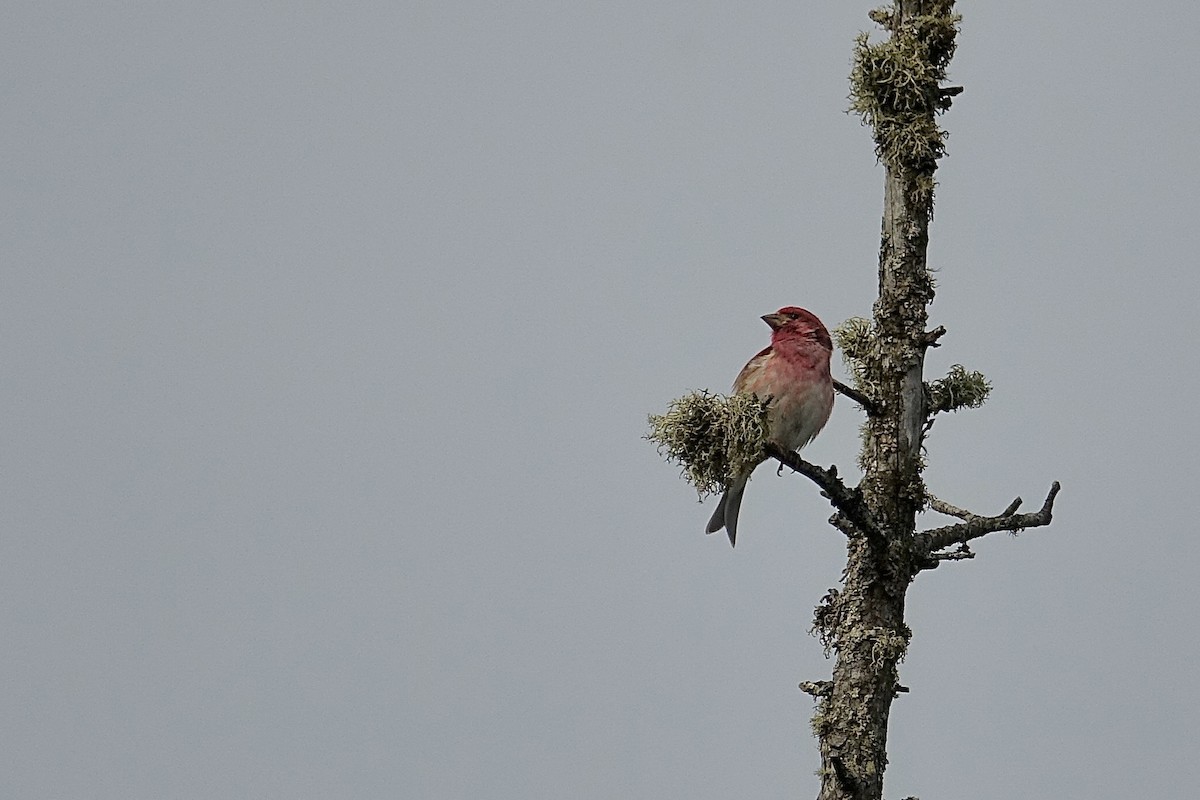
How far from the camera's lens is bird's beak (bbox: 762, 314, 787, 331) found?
619 cm

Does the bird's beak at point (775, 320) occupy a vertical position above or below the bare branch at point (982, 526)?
above

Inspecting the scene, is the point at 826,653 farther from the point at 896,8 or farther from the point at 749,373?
the point at 896,8

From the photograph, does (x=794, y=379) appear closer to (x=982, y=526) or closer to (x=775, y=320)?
(x=775, y=320)

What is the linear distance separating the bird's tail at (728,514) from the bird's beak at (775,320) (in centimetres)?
69

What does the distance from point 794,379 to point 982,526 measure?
93 centimetres

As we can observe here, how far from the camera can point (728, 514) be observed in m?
6.38

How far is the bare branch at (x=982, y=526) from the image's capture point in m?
5.47

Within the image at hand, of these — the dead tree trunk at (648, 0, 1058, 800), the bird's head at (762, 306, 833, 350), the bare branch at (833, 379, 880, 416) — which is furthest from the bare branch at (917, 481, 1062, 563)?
the bird's head at (762, 306, 833, 350)

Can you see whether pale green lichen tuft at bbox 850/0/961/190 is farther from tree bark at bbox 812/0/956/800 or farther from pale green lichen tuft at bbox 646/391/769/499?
pale green lichen tuft at bbox 646/391/769/499

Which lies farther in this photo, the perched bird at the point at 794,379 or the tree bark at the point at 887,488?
the perched bird at the point at 794,379

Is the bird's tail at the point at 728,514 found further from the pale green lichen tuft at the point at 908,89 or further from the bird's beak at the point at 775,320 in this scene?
the pale green lichen tuft at the point at 908,89

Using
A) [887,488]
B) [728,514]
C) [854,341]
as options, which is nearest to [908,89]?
[854,341]

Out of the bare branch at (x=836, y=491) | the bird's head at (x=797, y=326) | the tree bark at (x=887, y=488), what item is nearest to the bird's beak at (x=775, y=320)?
the bird's head at (x=797, y=326)

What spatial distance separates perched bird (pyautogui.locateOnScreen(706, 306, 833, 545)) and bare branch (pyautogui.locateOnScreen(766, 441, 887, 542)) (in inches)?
19.7
